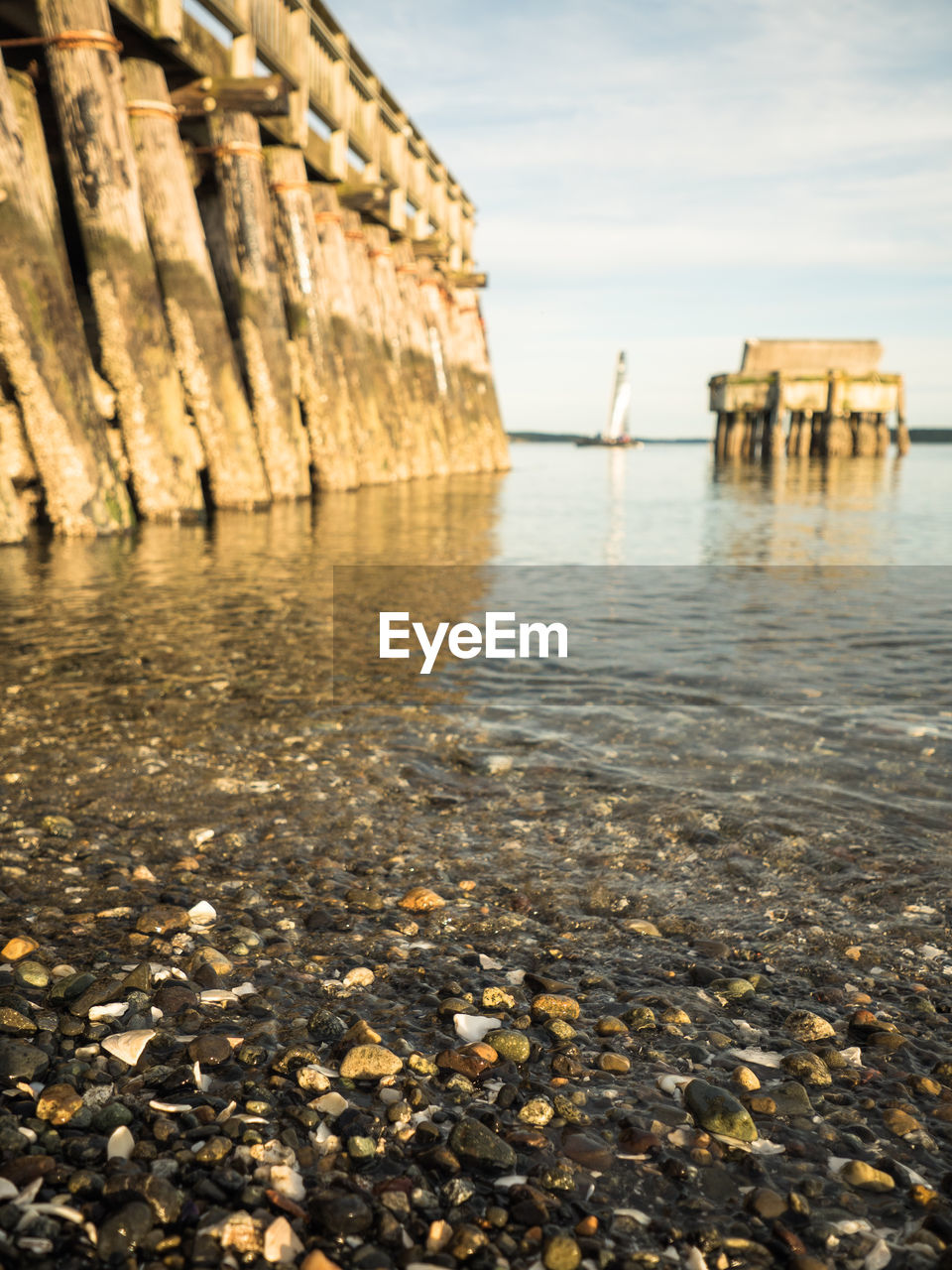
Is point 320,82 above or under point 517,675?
above

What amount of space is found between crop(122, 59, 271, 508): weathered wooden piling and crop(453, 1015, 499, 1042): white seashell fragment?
10198mm

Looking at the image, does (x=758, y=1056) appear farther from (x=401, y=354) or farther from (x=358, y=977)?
(x=401, y=354)

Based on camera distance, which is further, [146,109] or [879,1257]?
[146,109]

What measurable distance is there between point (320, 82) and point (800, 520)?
10847 mm

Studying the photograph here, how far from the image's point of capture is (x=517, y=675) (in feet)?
17.1

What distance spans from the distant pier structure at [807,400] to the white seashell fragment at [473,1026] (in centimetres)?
3830

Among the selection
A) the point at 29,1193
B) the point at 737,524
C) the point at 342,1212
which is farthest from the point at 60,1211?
the point at 737,524

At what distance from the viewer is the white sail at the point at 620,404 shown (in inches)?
3046

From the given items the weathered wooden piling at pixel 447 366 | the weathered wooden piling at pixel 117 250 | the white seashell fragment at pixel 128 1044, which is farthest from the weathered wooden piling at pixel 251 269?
the weathered wooden piling at pixel 447 366

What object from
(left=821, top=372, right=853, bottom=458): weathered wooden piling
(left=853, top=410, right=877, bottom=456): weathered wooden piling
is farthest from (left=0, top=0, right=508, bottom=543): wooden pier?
(left=853, top=410, right=877, bottom=456): weathered wooden piling

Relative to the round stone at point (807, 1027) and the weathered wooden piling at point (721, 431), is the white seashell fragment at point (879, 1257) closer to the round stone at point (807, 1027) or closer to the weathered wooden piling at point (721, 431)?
the round stone at point (807, 1027)

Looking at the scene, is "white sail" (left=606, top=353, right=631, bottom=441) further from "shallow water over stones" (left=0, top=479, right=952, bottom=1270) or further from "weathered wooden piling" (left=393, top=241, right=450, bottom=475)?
"shallow water over stones" (left=0, top=479, right=952, bottom=1270)

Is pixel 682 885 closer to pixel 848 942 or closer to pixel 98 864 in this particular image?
pixel 848 942

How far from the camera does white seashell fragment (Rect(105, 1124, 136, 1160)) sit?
157 centimetres
